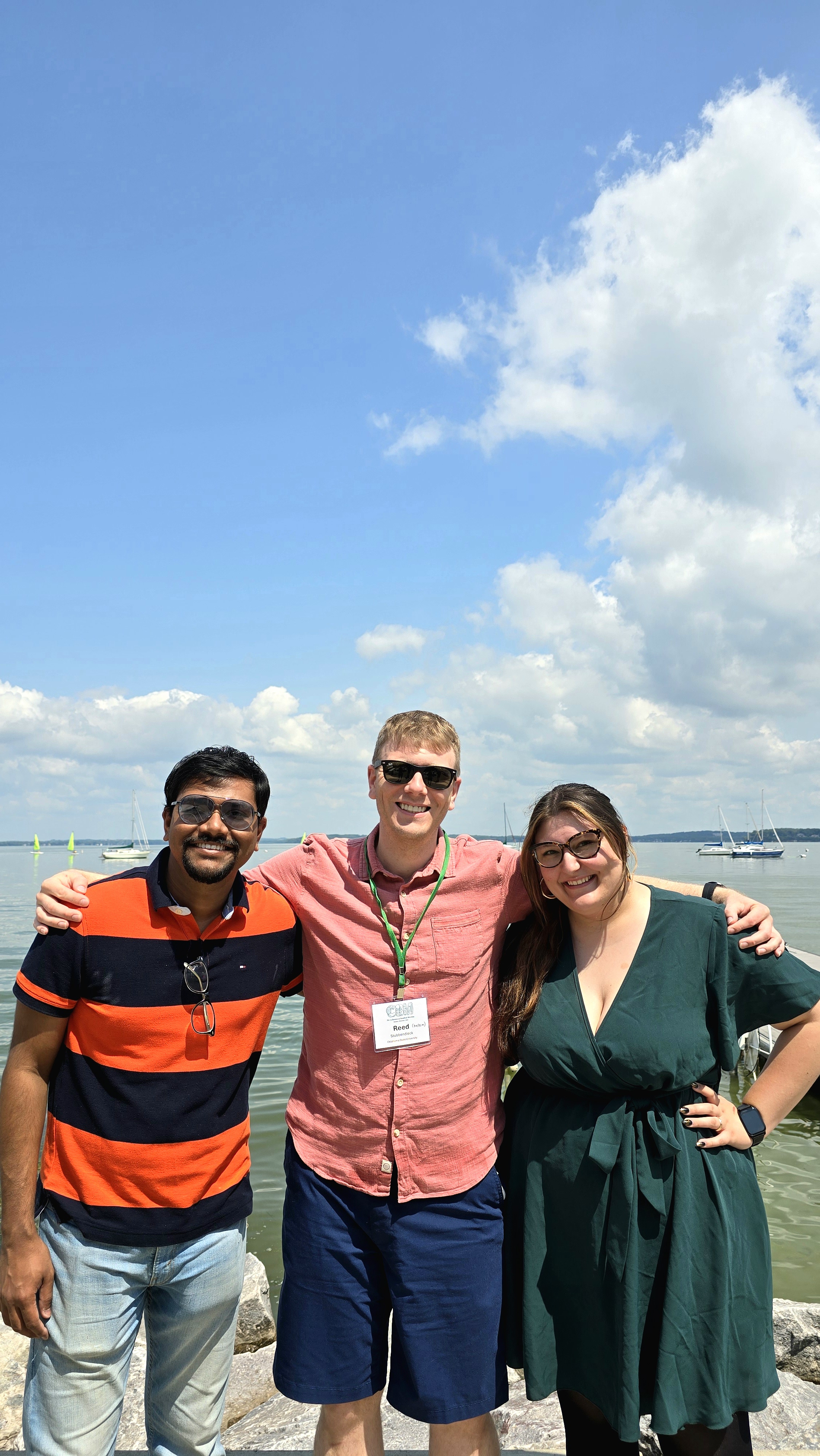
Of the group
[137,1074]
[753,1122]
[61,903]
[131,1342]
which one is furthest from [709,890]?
[131,1342]

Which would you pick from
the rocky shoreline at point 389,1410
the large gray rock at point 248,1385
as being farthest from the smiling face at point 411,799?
the large gray rock at point 248,1385

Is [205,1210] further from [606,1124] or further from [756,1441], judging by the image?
[756,1441]

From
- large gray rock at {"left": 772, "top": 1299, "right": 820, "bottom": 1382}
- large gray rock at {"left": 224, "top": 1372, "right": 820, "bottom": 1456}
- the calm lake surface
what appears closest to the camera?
large gray rock at {"left": 224, "top": 1372, "right": 820, "bottom": 1456}

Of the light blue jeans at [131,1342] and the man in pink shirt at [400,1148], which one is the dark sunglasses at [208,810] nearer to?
the man in pink shirt at [400,1148]

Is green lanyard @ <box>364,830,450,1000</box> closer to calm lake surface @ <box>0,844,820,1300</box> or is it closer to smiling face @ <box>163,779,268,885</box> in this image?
smiling face @ <box>163,779,268,885</box>

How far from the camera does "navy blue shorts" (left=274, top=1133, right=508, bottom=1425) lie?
2.71 metres

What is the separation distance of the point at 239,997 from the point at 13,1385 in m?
3.46

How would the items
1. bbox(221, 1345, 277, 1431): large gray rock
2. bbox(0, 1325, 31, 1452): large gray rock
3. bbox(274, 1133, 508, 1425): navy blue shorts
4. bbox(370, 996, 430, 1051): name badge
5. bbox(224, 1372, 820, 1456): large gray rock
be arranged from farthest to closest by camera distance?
bbox(221, 1345, 277, 1431): large gray rock → bbox(0, 1325, 31, 1452): large gray rock → bbox(224, 1372, 820, 1456): large gray rock → bbox(370, 996, 430, 1051): name badge → bbox(274, 1133, 508, 1425): navy blue shorts

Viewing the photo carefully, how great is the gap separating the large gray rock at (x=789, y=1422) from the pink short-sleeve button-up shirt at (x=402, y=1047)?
2.42 meters

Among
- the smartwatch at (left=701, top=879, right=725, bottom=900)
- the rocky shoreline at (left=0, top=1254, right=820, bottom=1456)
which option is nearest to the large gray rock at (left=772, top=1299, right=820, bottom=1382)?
the rocky shoreline at (left=0, top=1254, right=820, bottom=1456)

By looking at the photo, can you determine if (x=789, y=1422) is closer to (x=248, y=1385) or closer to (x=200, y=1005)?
(x=248, y=1385)

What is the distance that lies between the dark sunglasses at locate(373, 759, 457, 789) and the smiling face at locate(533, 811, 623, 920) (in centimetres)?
49

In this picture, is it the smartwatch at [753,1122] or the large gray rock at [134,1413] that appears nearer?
the smartwatch at [753,1122]

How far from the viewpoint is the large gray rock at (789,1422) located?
391 cm
